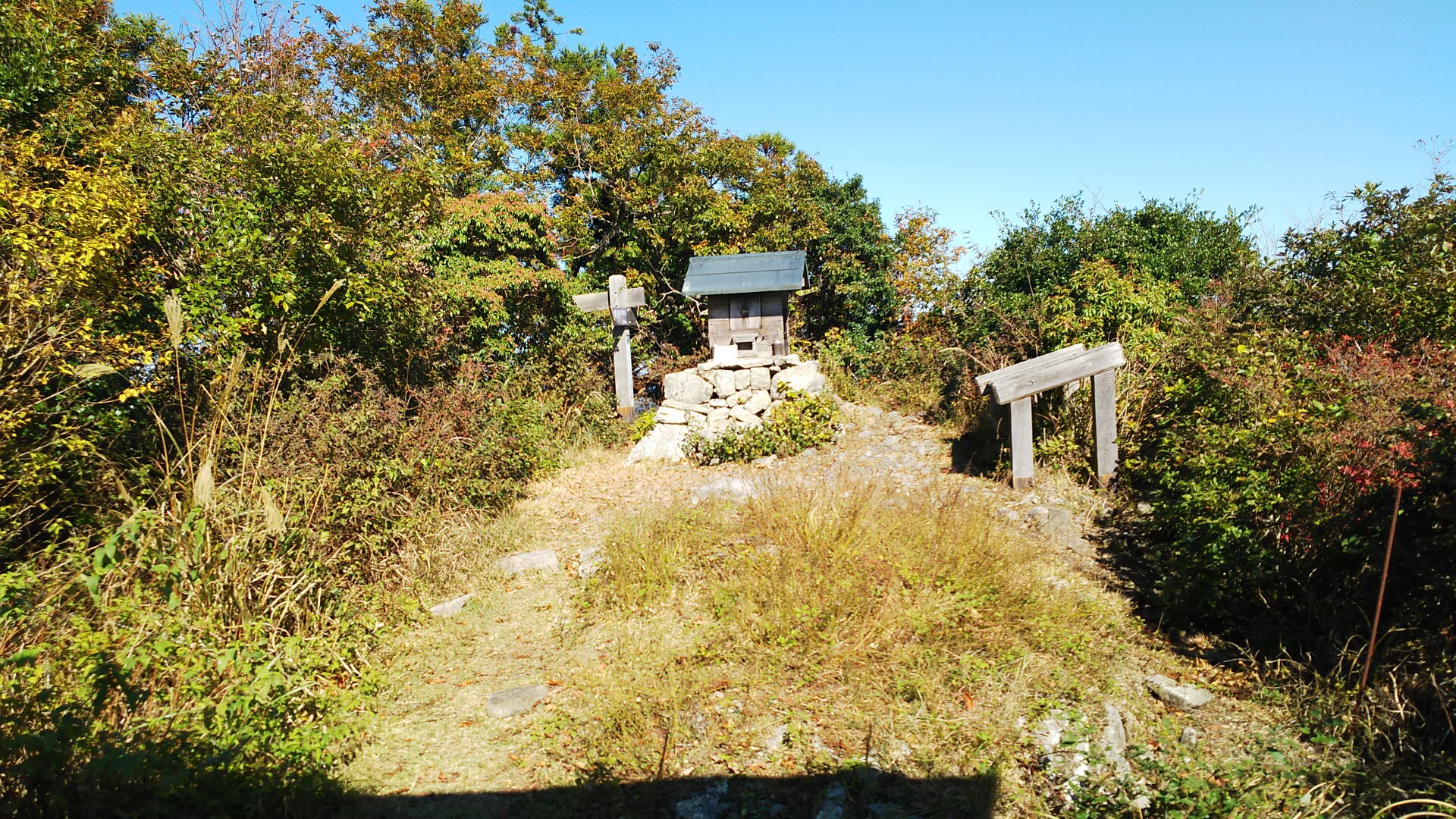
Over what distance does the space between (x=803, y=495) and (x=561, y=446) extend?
5.03 meters

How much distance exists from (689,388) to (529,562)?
16.4 ft

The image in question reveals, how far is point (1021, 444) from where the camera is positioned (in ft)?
25.7

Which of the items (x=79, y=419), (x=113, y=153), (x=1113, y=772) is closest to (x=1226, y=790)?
(x=1113, y=772)

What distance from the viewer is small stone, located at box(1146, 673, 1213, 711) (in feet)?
13.6

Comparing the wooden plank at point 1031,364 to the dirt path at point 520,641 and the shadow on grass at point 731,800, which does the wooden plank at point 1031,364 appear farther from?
the shadow on grass at point 731,800

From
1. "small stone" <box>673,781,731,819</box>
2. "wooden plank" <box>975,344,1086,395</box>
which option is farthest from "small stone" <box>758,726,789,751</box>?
"wooden plank" <box>975,344,1086,395</box>

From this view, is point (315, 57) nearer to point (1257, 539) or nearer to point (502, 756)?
point (502, 756)

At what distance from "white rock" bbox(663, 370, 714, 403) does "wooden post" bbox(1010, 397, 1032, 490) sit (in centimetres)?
466

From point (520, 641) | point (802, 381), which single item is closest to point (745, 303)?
point (802, 381)

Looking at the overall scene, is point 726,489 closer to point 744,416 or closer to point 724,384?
point 744,416

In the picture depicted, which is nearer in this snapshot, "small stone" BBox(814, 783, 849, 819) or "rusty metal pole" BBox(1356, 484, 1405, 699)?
"small stone" BBox(814, 783, 849, 819)

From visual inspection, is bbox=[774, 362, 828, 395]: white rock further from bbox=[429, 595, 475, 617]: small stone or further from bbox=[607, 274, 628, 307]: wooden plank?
bbox=[429, 595, 475, 617]: small stone

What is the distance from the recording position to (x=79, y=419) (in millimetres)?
5441

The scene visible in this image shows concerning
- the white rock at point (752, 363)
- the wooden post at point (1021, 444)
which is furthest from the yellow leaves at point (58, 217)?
the wooden post at point (1021, 444)
